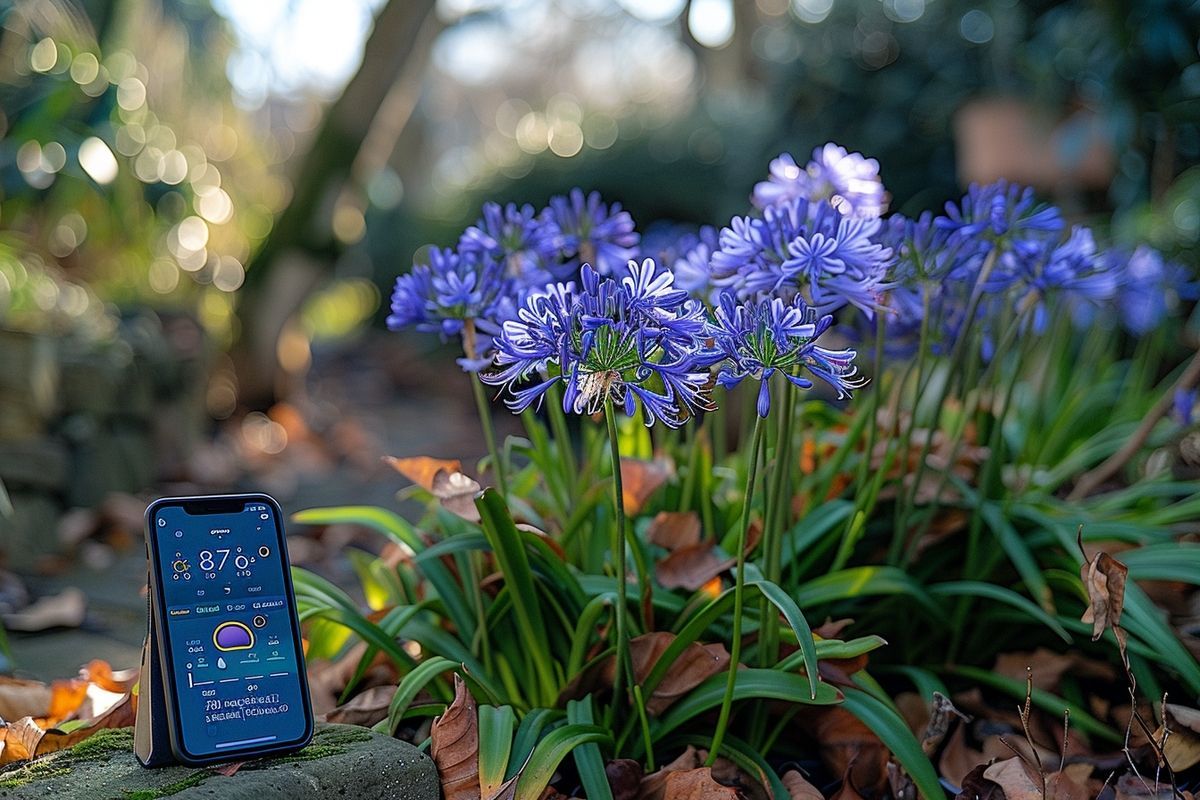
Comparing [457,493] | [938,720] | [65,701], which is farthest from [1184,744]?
[65,701]

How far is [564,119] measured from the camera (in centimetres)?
927

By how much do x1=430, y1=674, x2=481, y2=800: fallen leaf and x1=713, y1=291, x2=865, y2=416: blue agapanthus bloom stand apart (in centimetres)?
59

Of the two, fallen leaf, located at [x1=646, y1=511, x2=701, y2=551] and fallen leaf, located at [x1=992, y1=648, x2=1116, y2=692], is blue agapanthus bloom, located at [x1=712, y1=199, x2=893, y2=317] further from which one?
fallen leaf, located at [x1=992, y1=648, x2=1116, y2=692]

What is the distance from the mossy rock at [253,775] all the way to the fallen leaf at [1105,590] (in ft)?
3.02

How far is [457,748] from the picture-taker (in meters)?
1.55

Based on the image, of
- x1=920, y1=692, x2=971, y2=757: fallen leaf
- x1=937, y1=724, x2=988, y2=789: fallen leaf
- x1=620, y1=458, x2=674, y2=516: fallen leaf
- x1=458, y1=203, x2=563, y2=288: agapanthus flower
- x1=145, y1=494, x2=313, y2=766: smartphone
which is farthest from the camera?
x1=620, y1=458, x2=674, y2=516: fallen leaf

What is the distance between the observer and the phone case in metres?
1.38

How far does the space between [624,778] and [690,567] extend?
15.4 inches

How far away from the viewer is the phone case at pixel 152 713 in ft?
4.52

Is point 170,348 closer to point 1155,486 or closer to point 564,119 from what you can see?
point 1155,486

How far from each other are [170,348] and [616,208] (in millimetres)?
3466

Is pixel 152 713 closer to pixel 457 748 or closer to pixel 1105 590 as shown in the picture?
pixel 457 748

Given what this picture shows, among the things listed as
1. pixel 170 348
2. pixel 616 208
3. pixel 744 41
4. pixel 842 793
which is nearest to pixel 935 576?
pixel 842 793

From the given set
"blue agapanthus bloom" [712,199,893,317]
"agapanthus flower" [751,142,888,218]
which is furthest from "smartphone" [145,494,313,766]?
"agapanthus flower" [751,142,888,218]
